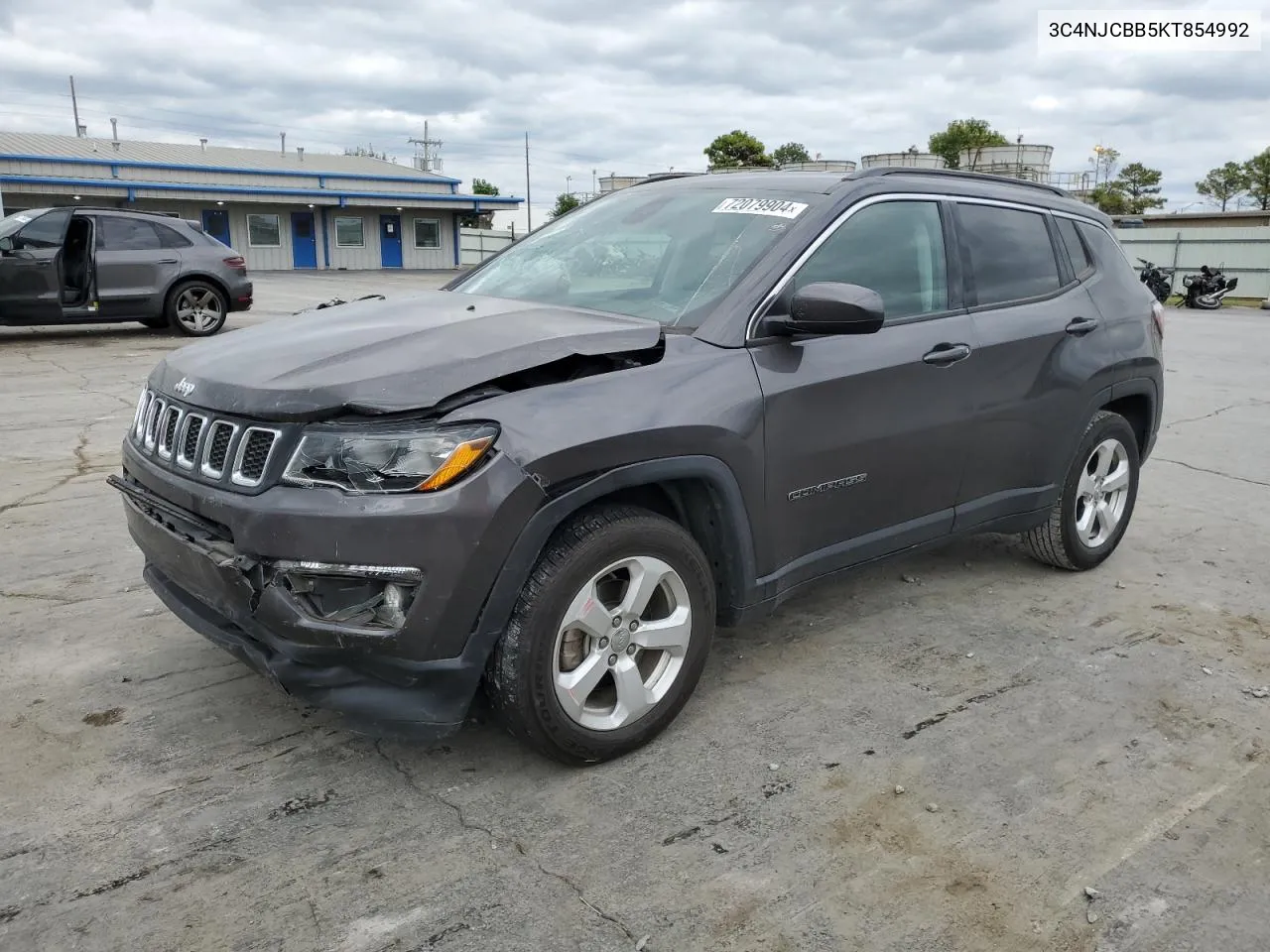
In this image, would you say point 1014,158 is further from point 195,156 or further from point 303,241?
point 195,156

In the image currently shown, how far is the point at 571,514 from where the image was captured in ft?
9.41

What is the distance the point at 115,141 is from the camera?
135 feet

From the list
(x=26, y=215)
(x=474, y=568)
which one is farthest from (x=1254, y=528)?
(x=26, y=215)

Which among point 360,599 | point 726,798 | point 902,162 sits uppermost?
point 902,162

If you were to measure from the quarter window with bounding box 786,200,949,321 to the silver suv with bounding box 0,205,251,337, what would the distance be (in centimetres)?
1161

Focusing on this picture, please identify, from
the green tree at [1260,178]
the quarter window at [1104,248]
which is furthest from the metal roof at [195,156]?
the green tree at [1260,178]

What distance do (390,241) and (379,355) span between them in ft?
139

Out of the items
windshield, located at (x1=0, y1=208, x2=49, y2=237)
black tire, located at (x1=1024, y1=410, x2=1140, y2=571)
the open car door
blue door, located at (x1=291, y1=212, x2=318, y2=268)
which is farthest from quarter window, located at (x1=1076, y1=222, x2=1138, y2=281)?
blue door, located at (x1=291, y1=212, x2=318, y2=268)

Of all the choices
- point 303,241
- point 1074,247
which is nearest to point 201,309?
point 1074,247

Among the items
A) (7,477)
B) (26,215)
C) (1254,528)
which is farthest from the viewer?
(26,215)

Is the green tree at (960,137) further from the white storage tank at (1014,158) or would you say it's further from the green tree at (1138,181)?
the white storage tank at (1014,158)

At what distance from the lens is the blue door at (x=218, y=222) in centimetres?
3878

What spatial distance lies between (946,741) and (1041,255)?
7.71ft

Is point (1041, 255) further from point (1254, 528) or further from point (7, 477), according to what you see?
point (7, 477)
